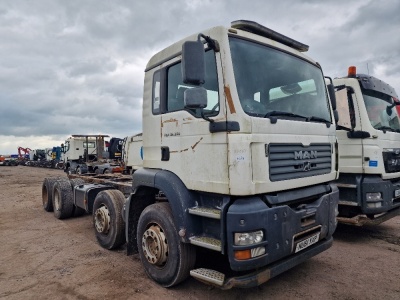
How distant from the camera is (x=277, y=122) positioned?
306 centimetres

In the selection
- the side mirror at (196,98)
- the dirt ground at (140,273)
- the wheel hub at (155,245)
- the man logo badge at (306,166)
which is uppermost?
the side mirror at (196,98)

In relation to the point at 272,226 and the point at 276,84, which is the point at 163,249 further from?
the point at 276,84

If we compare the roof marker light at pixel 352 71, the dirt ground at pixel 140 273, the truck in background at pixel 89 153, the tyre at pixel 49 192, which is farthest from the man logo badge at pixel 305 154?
the truck in background at pixel 89 153

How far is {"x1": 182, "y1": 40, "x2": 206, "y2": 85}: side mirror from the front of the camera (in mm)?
2744

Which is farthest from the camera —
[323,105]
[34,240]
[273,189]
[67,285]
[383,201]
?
[34,240]

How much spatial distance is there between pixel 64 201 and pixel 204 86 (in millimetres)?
5562

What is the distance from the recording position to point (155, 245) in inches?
139

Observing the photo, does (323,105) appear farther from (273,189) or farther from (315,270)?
(315,270)

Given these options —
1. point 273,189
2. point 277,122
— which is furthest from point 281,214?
point 277,122

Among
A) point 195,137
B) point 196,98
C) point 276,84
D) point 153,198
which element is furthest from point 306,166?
point 153,198

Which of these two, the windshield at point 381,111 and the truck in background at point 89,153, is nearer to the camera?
the windshield at point 381,111

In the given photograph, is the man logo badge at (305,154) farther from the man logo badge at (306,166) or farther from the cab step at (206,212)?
the cab step at (206,212)

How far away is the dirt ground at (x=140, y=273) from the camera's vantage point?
343 centimetres

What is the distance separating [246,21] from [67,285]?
A: 3.84 metres
